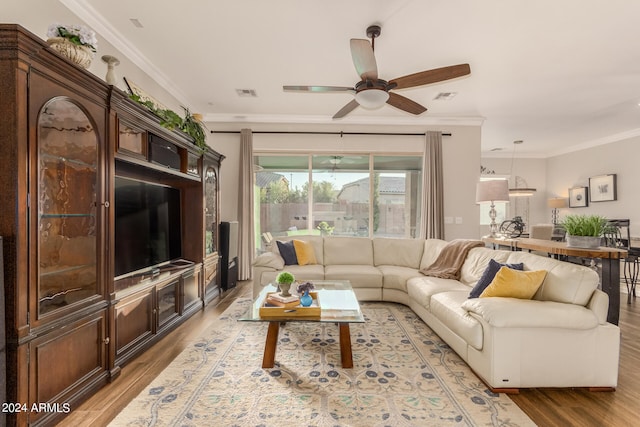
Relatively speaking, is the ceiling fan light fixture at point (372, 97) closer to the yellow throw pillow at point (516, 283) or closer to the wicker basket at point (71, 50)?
the yellow throw pillow at point (516, 283)

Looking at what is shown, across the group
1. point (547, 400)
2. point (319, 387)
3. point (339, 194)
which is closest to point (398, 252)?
point (339, 194)

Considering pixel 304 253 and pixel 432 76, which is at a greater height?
pixel 432 76

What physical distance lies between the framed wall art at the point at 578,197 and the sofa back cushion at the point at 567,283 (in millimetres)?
6166

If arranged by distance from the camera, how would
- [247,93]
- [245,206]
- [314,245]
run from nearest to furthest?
[247,93] < [314,245] < [245,206]

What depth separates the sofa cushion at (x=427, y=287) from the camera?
10.4ft

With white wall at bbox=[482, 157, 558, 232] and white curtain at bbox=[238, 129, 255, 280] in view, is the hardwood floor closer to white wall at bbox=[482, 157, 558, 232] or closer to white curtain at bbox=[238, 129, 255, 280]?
white curtain at bbox=[238, 129, 255, 280]

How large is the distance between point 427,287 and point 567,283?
125 centimetres

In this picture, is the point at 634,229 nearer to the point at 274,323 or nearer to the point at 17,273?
the point at 274,323

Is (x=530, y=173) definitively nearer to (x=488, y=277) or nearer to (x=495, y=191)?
(x=495, y=191)

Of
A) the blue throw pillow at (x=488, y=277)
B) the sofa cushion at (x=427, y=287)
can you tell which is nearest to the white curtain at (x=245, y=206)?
the sofa cushion at (x=427, y=287)

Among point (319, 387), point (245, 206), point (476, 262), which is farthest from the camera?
point (245, 206)

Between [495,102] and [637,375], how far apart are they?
3.73 metres

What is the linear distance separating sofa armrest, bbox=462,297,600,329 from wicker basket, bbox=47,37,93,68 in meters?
3.05

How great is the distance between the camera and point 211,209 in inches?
173
